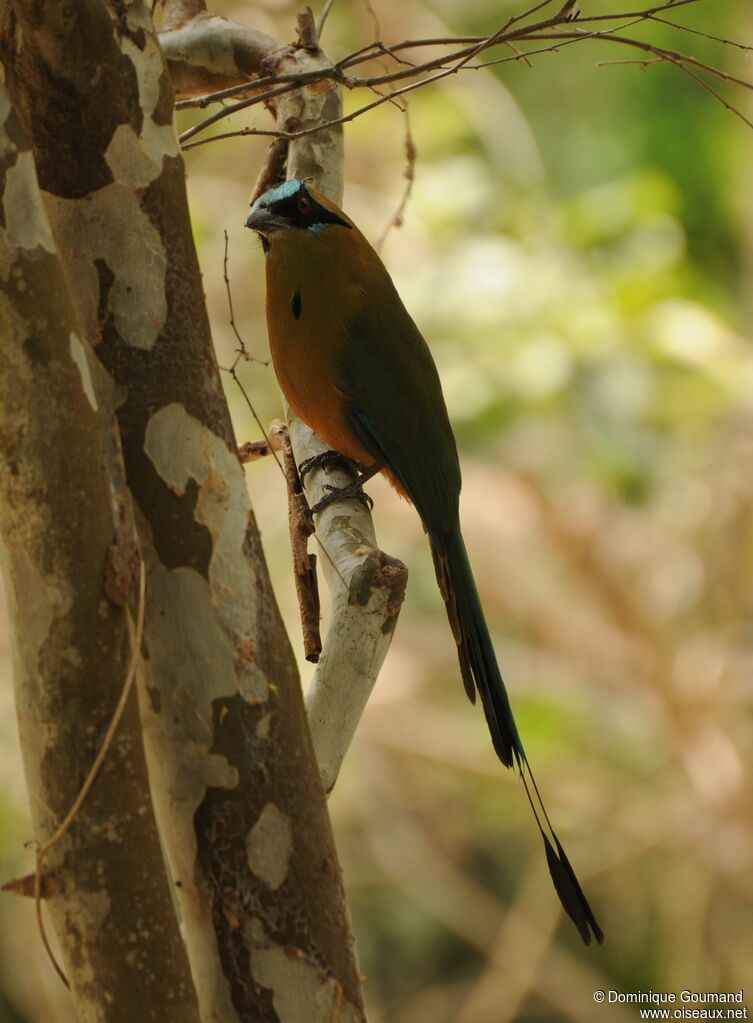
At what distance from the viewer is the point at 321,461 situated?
206 centimetres

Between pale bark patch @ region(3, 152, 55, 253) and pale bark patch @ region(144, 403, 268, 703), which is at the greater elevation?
pale bark patch @ region(3, 152, 55, 253)

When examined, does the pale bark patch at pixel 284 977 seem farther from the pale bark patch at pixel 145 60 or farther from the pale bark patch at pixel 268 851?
the pale bark patch at pixel 145 60

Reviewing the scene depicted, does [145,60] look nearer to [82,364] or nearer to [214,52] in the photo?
[82,364]

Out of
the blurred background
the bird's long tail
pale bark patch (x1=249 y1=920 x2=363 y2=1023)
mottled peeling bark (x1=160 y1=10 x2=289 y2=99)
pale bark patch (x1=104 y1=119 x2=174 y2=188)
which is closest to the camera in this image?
pale bark patch (x1=249 y1=920 x2=363 y2=1023)

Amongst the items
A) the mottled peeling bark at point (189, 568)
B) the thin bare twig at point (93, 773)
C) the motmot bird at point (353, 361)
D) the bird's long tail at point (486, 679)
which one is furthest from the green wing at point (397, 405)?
the thin bare twig at point (93, 773)

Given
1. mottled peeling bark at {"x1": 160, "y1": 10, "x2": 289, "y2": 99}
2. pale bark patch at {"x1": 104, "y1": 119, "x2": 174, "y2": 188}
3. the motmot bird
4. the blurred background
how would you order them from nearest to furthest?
pale bark patch at {"x1": 104, "y1": 119, "x2": 174, "y2": 188}, mottled peeling bark at {"x1": 160, "y1": 10, "x2": 289, "y2": 99}, the motmot bird, the blurred background

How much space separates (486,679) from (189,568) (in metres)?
0.70

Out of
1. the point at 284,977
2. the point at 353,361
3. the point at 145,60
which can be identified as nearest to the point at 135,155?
the point at 145,60

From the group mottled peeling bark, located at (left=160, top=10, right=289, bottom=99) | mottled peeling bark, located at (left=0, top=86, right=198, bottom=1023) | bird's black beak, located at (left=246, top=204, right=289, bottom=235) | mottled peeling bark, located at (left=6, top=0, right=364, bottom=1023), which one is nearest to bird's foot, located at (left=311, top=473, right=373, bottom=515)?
bird's black beak, located at (left=246, top=204, right=289, bottom=235)

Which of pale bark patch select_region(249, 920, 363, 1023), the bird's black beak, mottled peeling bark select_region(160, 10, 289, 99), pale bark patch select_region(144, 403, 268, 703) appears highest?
mottled peeling bark select_region(160, 10, 289, 99)

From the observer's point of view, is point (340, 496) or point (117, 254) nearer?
point (117, 254)

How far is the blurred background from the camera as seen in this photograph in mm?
3441

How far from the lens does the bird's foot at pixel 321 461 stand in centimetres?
203

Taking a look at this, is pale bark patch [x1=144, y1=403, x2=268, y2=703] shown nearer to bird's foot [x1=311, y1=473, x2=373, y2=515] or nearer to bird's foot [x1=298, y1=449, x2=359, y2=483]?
bird's foot [x1=311, y1=473, x2=373, y2=515]
